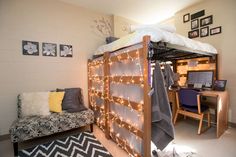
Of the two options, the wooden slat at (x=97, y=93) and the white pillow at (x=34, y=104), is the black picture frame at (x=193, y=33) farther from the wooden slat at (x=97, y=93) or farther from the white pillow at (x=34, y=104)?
the white pillow at (x=34, y=104)

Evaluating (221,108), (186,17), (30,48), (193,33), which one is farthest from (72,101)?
(186,17)

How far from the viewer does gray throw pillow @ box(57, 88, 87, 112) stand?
270cm

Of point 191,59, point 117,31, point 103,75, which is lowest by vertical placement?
point 103,75

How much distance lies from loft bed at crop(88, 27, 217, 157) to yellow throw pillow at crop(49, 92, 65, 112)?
0.73 meters

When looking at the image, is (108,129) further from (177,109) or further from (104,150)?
(177,109)

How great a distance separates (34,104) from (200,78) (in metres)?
3.39

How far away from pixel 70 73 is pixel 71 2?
1.51 m

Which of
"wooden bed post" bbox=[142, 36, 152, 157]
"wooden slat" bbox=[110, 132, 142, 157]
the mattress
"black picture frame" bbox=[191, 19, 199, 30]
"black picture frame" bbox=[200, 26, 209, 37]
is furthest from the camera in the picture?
"black picture frame" bbox=[191, 19, 199, 30]

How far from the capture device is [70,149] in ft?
6.91

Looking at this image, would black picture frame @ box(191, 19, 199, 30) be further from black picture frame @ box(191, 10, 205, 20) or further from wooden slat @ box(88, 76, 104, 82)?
wooden slat @ box(88, 76, 104, 82)

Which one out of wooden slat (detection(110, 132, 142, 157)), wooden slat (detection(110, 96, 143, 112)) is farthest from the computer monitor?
wooden slat (detection(110, 132, 142, 157))

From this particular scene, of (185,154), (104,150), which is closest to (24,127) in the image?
(104,150)

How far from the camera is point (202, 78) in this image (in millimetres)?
3096

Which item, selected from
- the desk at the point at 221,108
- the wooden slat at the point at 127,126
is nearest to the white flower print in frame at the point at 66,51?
the wooden slat at the point at 127,126
